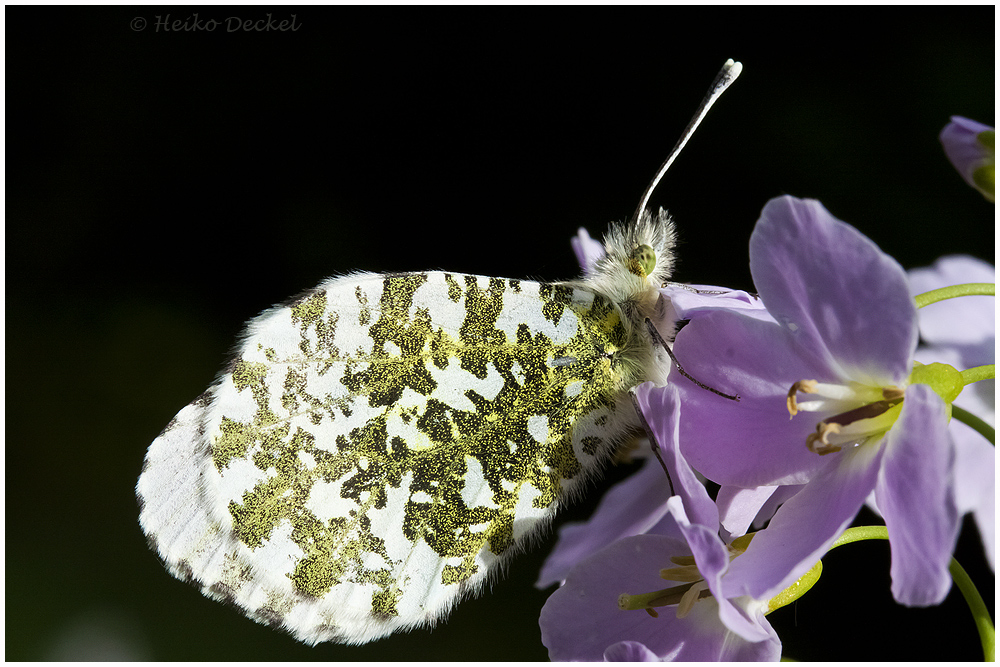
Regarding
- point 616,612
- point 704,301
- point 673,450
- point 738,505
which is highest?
point 704,301

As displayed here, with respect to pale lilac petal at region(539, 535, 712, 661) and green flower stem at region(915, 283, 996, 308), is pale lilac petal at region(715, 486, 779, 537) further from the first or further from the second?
green flower stem at region(915, 283, 996, 308)

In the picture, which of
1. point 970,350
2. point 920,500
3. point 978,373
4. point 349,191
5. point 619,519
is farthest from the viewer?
point 349,191

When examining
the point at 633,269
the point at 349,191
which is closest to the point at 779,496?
the point at 633,269

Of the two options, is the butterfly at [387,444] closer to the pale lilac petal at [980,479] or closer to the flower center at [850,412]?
the flower center at [850,412]

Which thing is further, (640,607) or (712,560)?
(640,607)

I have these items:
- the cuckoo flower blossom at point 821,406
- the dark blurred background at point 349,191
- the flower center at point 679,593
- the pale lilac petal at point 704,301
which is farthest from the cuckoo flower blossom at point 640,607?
the dark blurred background at point 349,191

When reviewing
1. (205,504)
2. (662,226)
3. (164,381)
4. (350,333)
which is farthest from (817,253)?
(164,381)

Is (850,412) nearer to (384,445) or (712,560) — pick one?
(712,560)

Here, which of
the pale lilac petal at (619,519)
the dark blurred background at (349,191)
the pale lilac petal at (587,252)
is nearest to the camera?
the pale lilac petal at (619,519)
